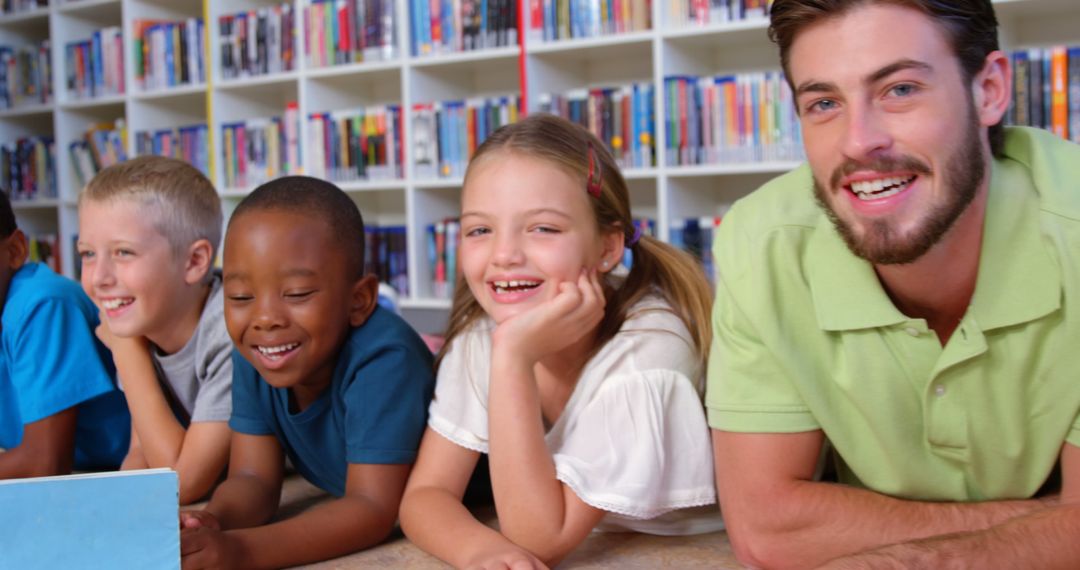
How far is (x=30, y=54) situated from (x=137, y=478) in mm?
4393

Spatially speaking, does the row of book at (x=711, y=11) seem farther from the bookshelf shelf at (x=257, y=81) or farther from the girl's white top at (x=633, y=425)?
the girl's white top at (x=633, y=425)

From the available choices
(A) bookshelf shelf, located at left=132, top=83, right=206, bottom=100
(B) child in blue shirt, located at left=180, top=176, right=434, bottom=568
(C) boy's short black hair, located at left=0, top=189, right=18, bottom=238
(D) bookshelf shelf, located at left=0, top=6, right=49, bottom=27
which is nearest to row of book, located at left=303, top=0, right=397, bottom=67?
(A) bookshelf shelf, located at left=132, top=83, right=206, bottom=100

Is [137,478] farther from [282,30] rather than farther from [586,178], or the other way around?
[282,30]

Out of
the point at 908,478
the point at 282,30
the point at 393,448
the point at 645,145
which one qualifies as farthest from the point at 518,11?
the point at 908,478

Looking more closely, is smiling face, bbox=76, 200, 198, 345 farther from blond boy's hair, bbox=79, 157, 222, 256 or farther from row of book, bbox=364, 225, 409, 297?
row of book, bbox=364, 225, 409, 297

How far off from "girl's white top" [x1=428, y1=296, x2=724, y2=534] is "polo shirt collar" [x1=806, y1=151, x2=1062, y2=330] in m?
0.24

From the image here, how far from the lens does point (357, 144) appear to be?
13.0ft

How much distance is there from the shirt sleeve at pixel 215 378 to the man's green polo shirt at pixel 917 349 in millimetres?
841

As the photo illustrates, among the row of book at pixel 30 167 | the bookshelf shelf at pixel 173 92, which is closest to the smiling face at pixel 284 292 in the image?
the bookshelf shelf at pixel 173 92

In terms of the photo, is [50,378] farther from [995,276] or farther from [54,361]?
[995,276]

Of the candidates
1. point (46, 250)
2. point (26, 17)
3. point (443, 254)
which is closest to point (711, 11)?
point (443, 254)

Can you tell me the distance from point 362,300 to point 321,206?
15 centimetres

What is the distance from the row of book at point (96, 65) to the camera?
4.54m

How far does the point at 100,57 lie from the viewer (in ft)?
15.0
